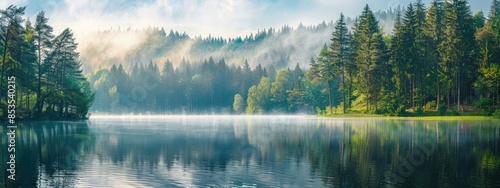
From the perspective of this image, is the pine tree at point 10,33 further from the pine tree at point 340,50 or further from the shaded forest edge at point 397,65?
the pine tree at point 340,50

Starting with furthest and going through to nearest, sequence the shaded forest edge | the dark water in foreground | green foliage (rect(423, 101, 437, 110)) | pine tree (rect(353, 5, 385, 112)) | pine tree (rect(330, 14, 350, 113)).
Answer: pine tree (rect(330, 14, 350, 113))
pine tree (rect(353, 5, 385, 112))
green foliage (rect(423, 101, 437, 110))
the shaded forest edge
the dark water in foreground

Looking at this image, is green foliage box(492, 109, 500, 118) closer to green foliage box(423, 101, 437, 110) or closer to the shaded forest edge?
the shaded forest edge

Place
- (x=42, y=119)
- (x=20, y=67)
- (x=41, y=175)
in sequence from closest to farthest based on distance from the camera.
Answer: (x=41, y=175), (x=20, y=67), (x=42, y=119)

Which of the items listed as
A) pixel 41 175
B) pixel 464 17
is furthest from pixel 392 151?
pixel 464 17

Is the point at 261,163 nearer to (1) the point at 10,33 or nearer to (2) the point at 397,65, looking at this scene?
(1) the point at 10,33

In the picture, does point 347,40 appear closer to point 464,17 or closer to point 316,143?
point 464,17

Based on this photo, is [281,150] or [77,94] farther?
[77,94]

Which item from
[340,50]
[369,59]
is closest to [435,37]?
[369,59]

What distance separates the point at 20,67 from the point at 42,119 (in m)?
11.4

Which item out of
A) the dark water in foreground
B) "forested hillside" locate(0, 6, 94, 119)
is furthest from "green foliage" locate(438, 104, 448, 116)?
"forested hillside" locate(0, 6, 94, 119)

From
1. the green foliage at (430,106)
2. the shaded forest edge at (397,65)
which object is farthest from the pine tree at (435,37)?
the green foliage at (430,106)

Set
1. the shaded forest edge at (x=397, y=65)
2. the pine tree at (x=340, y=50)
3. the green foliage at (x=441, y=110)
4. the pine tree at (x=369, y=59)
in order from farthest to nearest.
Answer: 1. the pine tree at (x=340, y=50)
2. the pine tree at (x=369, y=59)
3. the green foliage at (x=441, y=110)
4. the shaded forest edge at (x=397, y=65)

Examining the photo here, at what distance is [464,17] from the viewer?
10144 centimetres

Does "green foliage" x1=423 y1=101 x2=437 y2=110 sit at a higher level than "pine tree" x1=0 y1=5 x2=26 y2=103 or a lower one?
lower
